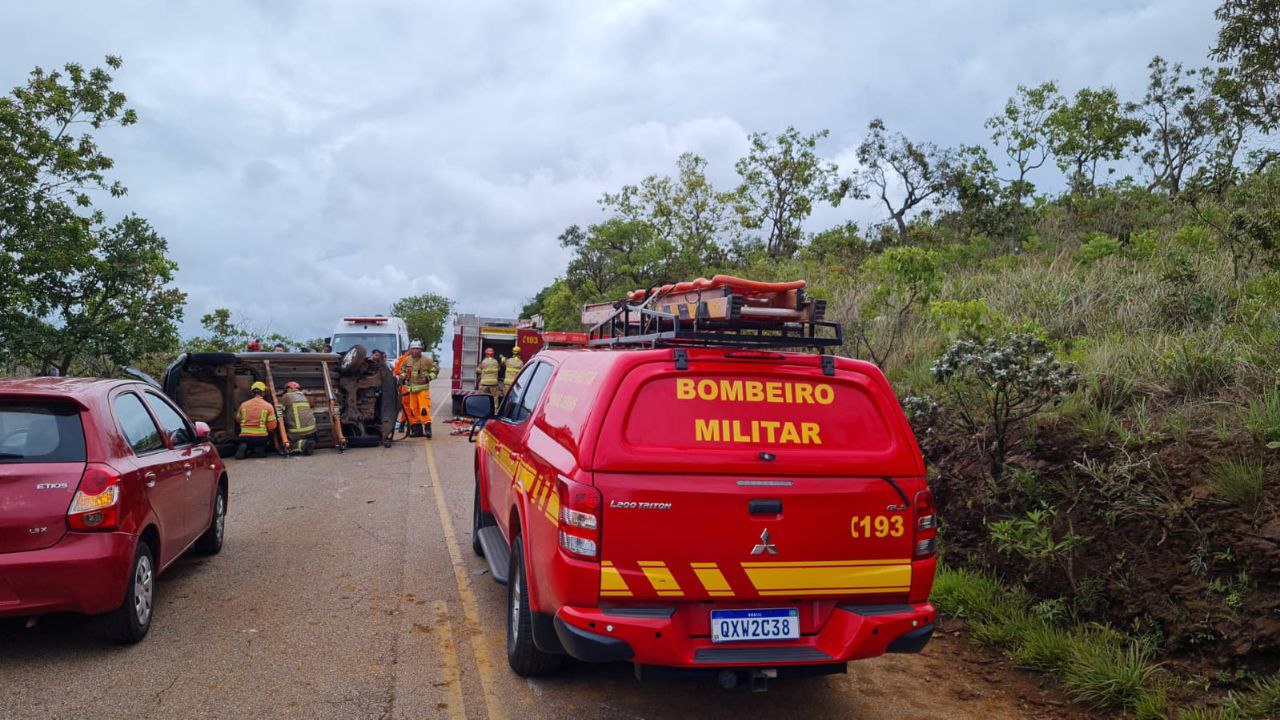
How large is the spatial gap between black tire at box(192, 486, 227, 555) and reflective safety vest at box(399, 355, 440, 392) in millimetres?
8917

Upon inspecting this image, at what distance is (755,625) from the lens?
12.6ft

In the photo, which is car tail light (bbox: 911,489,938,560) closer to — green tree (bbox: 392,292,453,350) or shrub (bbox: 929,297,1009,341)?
shrub (bbox: 929,297,1009,341)

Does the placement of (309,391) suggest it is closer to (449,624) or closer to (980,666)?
(449,624)

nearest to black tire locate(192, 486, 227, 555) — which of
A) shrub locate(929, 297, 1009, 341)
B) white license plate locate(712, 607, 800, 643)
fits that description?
white license plate locate(712, 607, 800, 643)

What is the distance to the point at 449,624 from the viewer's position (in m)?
5.62

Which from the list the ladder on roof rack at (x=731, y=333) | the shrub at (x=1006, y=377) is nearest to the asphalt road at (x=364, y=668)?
the ladder on roof rack at (x=731, y=333)

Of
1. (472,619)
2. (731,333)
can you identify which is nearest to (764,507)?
(731,333)

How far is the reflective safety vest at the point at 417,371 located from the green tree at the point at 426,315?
2689 inches

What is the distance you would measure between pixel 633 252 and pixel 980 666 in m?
37.9

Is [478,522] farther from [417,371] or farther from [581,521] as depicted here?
[417,371]

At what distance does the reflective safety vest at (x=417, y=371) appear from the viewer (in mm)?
16478

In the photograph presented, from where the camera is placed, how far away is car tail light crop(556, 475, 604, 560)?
379 centimetres

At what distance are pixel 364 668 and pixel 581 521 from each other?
1.91 metres

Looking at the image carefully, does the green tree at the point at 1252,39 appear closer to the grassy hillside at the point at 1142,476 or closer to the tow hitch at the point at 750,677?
the grassy hillside at the point at 1142,476
